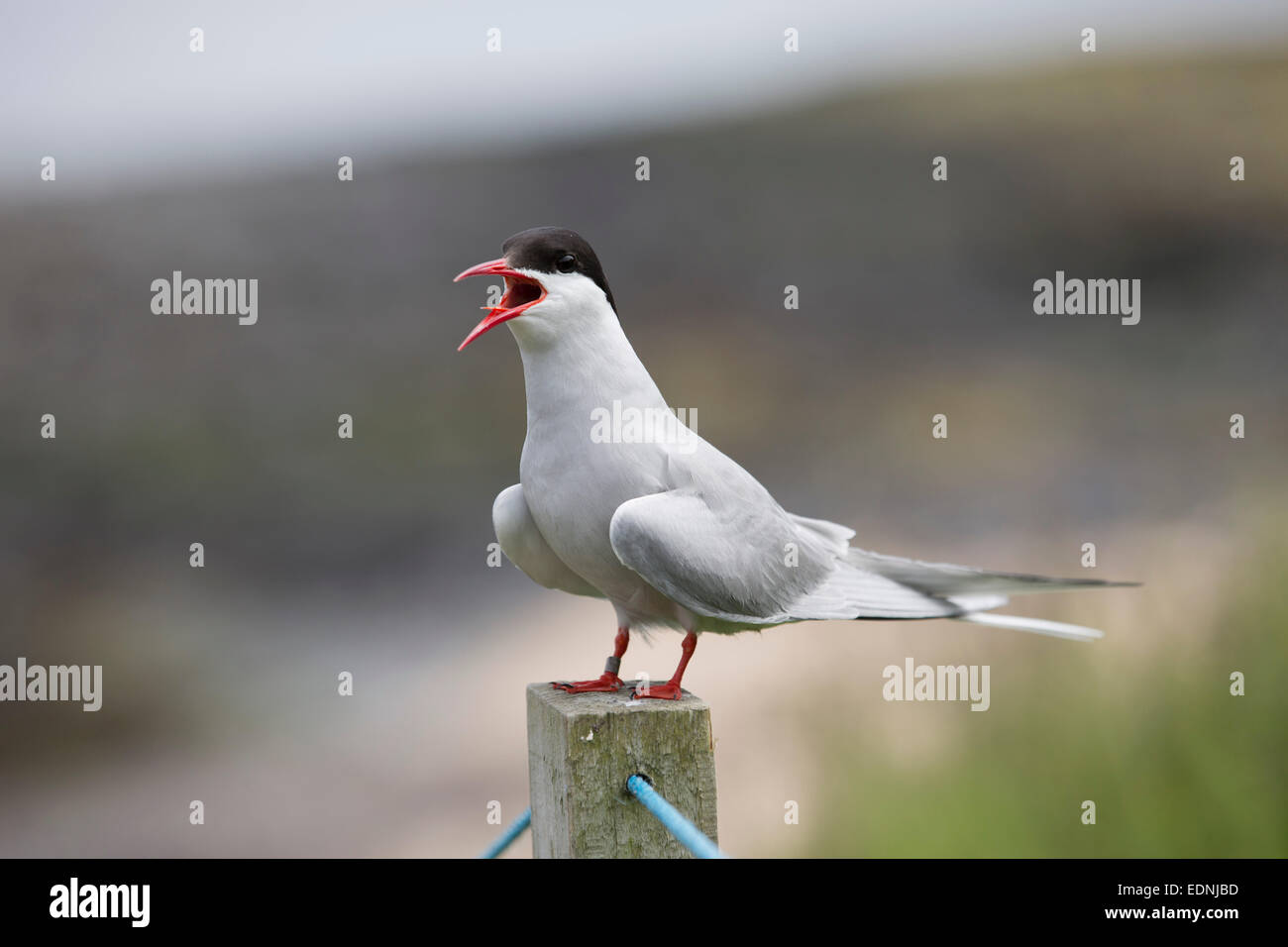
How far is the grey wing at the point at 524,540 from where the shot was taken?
8.73 ft

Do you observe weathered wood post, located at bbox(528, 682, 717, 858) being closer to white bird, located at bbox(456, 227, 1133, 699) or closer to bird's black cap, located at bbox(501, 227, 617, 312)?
white bird, located at bbox(456, 227, 1133, 699)

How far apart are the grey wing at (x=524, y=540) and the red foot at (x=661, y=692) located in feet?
1.41

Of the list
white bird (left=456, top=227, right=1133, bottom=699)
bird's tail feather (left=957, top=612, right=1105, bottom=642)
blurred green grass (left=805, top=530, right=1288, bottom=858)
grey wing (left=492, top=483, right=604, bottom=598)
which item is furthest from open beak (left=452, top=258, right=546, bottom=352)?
blurred green grass (left=805, top=530, right=1288, bottom=858)

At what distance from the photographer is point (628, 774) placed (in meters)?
2.13

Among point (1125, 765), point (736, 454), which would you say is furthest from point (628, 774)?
point (736, 454)

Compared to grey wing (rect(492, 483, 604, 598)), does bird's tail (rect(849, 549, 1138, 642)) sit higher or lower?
lower

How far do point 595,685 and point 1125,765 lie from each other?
2302 mm

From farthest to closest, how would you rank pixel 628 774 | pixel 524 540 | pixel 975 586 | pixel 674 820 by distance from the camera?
pixel 975 586, pixel 524 540, pixel 628 774, pixel 674 820

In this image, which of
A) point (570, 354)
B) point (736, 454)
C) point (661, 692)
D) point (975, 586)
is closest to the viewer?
point (661, 692)

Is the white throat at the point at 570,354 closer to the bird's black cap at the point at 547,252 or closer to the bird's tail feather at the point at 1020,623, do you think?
the bird's black cap at the point at 547,252

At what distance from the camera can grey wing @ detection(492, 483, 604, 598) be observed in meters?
2.66

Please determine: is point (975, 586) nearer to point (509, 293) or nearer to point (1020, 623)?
point (1020, 623)

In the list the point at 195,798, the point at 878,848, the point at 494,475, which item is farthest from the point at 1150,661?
the point at 494,475

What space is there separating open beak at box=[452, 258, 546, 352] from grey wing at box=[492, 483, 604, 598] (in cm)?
36
